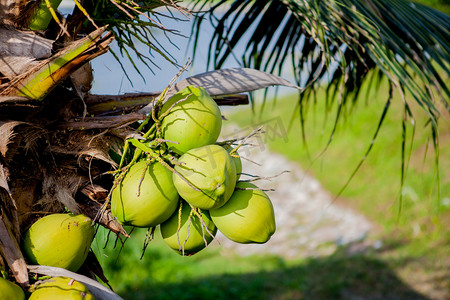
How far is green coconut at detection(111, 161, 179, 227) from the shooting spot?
0.94m

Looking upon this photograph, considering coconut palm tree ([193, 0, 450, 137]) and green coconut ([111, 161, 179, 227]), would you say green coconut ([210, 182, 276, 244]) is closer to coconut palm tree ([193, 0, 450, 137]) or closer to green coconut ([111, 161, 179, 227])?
green coconut ([111, 161, 179, 227])

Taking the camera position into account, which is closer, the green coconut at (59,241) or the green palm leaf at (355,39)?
the green coconut at (59,241)

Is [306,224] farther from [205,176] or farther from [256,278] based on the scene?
[205,176]

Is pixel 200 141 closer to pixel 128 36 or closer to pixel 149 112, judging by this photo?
pixel 149 112

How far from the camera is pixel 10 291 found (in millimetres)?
875

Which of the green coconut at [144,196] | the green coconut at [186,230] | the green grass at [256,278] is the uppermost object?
the green coconut at [144,196]

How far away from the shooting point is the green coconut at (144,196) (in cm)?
94

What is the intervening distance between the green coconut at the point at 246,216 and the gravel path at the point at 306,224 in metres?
4.57

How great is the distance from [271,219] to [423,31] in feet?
4.54

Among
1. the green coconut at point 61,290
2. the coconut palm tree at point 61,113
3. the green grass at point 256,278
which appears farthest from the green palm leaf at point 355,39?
the green grass at point 256,278

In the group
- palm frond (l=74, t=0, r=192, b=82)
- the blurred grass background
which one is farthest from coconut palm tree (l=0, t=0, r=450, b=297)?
the blurred grass background

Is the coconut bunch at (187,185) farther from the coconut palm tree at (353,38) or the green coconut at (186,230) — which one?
the coconut palm tree at (353,38)

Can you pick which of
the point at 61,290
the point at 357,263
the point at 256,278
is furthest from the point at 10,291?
the point at 357,263

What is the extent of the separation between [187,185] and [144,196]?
3.6 inches
